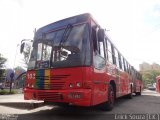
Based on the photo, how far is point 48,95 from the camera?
595 centimetres

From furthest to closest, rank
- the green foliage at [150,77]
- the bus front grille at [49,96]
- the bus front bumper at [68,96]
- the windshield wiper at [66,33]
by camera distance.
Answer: the green foliage at [150,77]
the windshield wiper at [66,33]
the bus front grille at [49,96]
the bus front bumper at [68,96]

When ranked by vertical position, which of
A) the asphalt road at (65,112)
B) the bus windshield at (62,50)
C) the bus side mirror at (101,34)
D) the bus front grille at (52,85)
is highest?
the bus side mirror at (101,34)

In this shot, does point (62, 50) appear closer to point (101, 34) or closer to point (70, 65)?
point (70, 65)

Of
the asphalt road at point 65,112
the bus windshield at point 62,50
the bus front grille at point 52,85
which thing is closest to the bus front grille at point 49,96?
the bus front grille at point 52,85

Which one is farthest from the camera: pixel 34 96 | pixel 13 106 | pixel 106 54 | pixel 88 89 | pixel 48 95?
pixel 13 106

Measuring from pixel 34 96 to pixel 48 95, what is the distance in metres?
0.65

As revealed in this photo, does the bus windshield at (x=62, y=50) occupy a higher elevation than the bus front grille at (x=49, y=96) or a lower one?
higher

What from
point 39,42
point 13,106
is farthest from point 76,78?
point 13,106

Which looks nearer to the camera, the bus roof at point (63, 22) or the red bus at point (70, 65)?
the red bus at point (70, 65)

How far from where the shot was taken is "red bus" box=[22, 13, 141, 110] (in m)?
5.63

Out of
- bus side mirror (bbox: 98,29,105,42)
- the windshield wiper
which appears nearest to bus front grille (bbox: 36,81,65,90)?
the windshield wiper

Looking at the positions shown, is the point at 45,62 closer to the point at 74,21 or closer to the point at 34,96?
the point at 34,96

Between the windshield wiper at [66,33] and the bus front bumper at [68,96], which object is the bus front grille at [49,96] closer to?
the bus front bumper at [68,96]

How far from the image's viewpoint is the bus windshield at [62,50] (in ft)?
19.1
